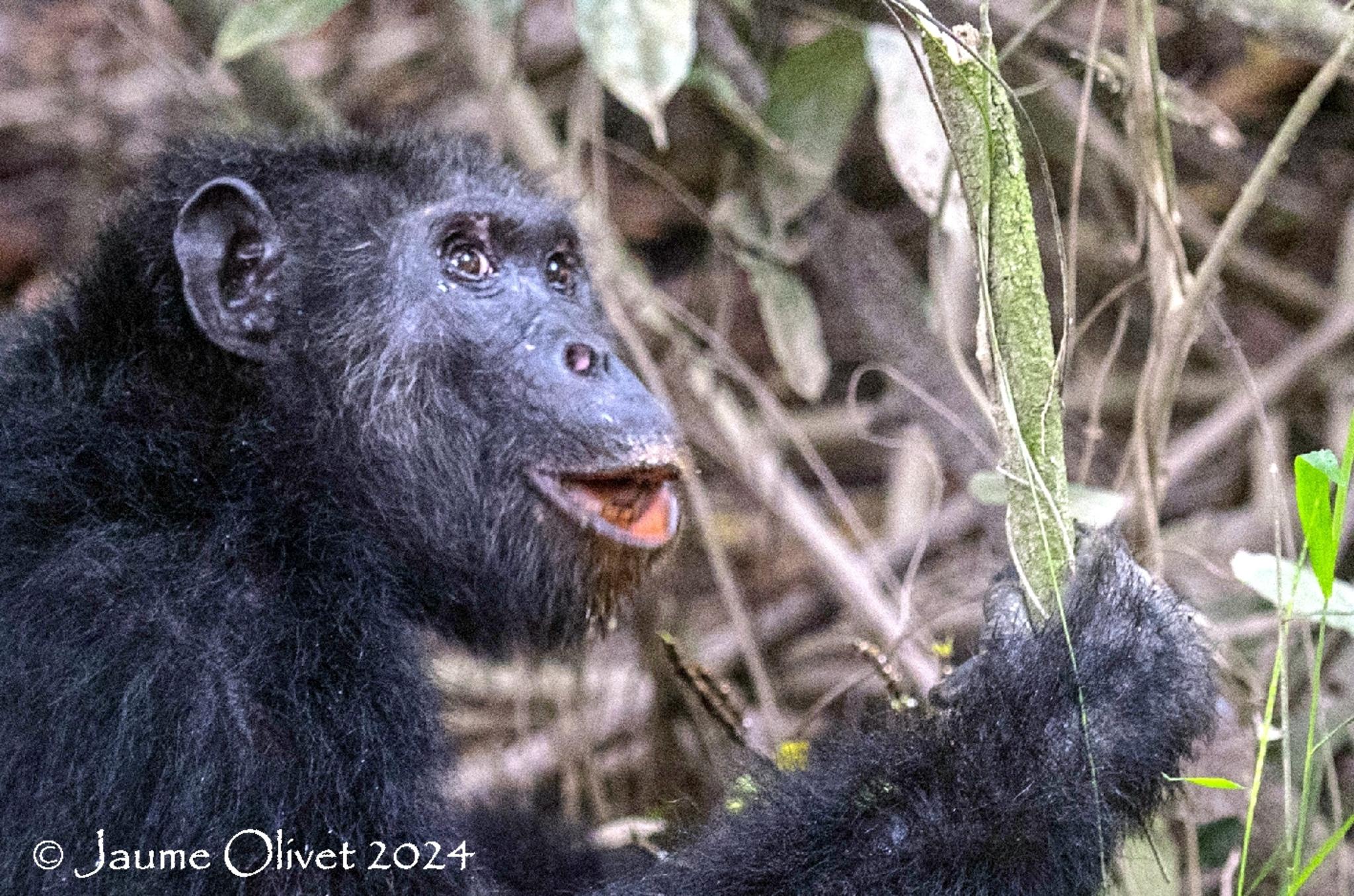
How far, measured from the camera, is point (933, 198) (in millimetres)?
4113

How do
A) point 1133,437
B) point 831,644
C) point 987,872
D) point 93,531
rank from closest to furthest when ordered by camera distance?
point 987,872
point 93,531
point 1133,437
point 831,644

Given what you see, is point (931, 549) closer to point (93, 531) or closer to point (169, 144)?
point (169, 144)

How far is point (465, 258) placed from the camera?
12.7ft

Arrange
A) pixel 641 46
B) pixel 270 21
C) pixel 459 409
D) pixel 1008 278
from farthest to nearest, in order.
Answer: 1. pixel 270 21
2. pixel 641 46
3. pixel 459 409
4. pixel 1008 278

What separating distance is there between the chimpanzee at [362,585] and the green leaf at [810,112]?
132cm

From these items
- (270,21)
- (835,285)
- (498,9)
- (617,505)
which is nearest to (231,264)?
(617,505)

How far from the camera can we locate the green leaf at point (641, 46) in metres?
4.07

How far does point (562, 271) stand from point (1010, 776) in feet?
6.20

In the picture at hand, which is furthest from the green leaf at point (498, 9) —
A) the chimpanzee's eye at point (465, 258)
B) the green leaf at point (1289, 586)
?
the green leaf at point (1289, 586)

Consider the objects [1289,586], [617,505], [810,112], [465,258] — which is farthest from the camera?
[810,112]

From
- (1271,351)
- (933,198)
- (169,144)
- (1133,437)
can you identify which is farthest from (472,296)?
(1271,351)

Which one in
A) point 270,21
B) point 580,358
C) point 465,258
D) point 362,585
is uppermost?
point 270,21

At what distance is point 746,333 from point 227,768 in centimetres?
526

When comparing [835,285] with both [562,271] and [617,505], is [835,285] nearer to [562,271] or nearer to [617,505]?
[562,271]
